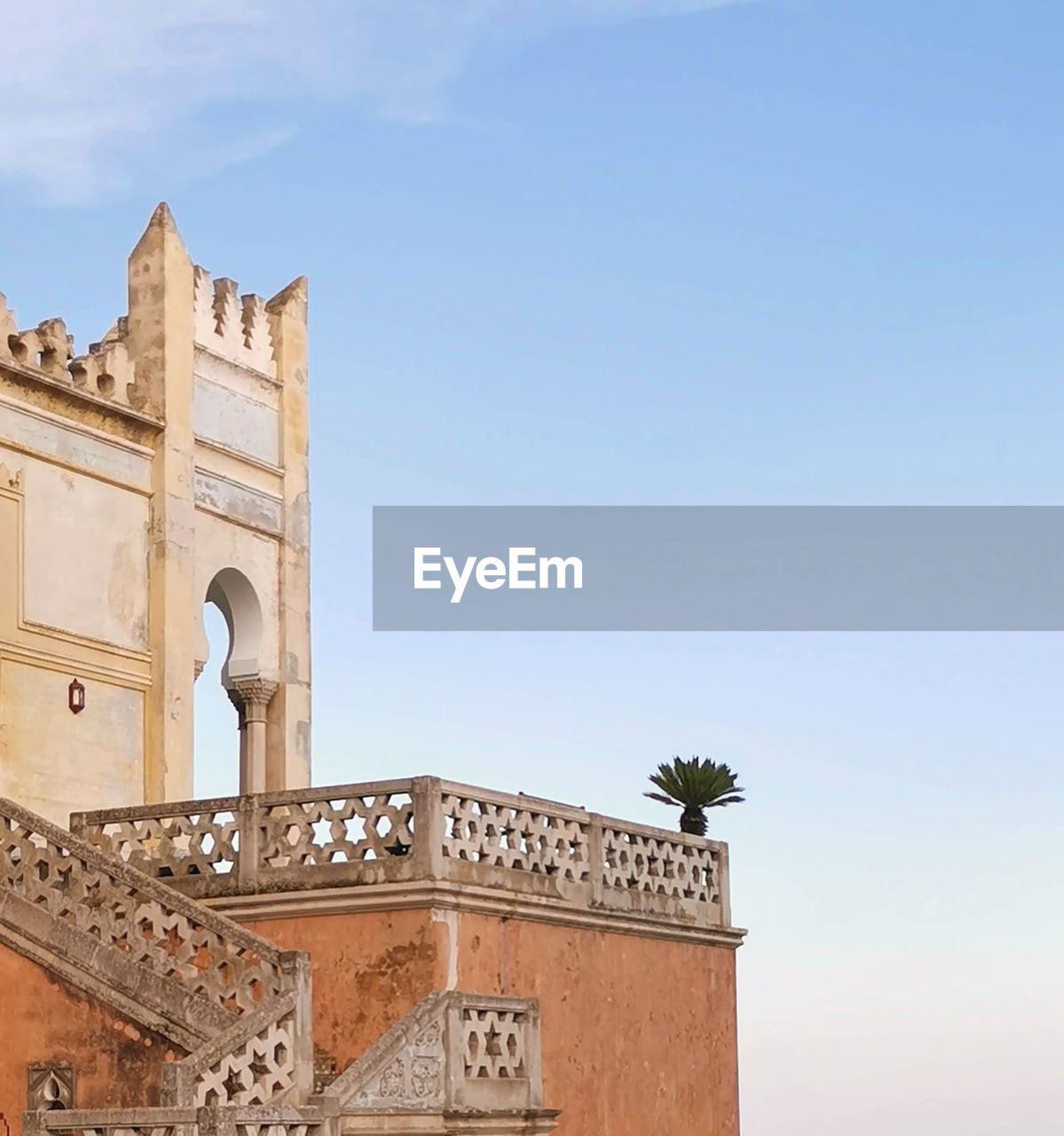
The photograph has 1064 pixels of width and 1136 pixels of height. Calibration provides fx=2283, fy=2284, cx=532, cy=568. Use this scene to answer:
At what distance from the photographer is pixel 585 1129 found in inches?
821

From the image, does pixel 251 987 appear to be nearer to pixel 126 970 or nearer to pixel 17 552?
pixel 126 970

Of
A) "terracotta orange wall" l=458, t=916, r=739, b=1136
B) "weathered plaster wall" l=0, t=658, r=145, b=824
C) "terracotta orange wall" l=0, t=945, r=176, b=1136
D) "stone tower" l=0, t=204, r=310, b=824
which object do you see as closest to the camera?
"terracotta orange wall" l=0, t=945, r=176, b=1136

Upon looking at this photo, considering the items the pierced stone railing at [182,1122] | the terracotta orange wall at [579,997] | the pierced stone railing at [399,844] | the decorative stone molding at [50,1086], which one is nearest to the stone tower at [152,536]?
the pierced stone railing at [399,844]

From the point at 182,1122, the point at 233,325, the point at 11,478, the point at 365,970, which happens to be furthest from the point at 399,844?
the point at 233,325

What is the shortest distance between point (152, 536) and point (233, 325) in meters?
3.55

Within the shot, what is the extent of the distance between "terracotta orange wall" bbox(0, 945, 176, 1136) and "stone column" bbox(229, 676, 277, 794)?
366 inches

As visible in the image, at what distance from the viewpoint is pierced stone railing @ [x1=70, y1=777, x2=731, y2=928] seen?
1950 centimetres

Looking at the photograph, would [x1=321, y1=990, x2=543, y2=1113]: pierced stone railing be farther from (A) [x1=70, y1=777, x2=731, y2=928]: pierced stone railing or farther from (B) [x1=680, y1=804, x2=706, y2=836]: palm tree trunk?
(B) [x1=680, y1=804, x2=706, y2=836]: palm tree trunk

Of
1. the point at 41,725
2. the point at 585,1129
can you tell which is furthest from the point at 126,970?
the point at 41,725

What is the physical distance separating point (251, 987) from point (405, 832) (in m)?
2.71

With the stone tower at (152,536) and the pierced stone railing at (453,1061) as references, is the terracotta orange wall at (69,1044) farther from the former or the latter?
the stone tower at (152,536)

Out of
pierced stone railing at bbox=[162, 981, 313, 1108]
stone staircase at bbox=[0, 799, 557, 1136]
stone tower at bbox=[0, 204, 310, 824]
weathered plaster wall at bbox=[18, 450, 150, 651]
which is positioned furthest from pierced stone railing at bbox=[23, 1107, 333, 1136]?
weathered plaster wall at bbox=[18, 450, 150, 651]

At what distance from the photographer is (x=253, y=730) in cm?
2755

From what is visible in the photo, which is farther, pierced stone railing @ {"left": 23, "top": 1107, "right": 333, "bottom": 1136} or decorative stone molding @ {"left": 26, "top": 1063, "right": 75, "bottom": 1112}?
decorative stone molding @ {"left": 26, "top": 1063, "right": 75, "bottom": 1112}
